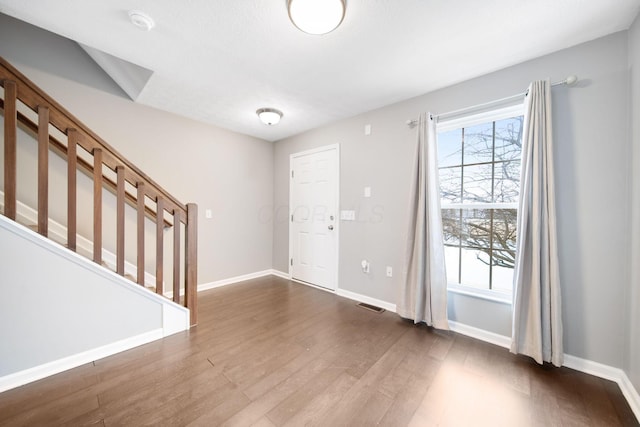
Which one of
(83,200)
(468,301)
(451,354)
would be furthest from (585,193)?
(83,200)

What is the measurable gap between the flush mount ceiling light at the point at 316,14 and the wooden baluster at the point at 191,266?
1799mm

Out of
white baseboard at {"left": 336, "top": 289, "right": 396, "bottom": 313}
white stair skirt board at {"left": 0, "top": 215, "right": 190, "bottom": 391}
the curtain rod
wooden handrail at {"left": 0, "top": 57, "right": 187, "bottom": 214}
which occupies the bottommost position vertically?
white baseboard at {"left": 336, "top": 289, "right": 396, "bottom": 313}

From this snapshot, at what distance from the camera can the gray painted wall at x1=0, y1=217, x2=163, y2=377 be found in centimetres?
151

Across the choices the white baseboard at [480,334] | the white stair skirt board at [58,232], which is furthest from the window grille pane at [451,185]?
the white stair skirt board at [58,232]

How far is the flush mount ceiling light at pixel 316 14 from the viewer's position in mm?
1382

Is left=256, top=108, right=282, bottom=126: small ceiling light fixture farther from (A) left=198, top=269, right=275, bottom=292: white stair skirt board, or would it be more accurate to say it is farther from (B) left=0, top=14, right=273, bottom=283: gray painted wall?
(A) left=198, top=269, right=275, bottom=292: white stair skirt board

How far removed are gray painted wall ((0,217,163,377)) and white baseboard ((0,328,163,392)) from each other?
0.09ft

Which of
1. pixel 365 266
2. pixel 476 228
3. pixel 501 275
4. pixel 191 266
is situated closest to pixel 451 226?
pixel 476 228

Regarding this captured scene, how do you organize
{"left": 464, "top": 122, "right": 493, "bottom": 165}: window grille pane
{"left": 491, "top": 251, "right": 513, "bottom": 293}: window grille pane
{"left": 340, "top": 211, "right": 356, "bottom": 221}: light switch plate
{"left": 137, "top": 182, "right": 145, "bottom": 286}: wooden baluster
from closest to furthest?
{"left": 137, "top": 182, "right": 145, "bottom": 286}: wooden baluster
{"left": 491, "top": 251, "right": 513, "bottom": 293}: window grille pane
{"left": 464, "top": 122, "right": 493, "bottom": 165}: window grille pane
{"left": 340, "top": 211, "right": 356, "bottom": 221}: light switch plate

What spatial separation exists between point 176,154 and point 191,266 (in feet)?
5.37

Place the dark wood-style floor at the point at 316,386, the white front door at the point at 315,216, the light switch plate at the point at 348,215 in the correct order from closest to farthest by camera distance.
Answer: the dark wood-style floor at the point at 316,386 < the light switch plate at the point at 348,215 < the white front door at the point at 315,216

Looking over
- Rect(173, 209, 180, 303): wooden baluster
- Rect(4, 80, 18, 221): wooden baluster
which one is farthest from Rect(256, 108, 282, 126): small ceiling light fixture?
Rect(4, 80, 18, 221): wooden baluster

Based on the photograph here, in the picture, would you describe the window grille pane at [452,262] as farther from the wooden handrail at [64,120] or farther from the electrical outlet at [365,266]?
the wooden handrail at [64,120]

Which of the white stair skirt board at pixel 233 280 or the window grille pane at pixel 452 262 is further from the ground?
the window grille pane at pixel 452 262
